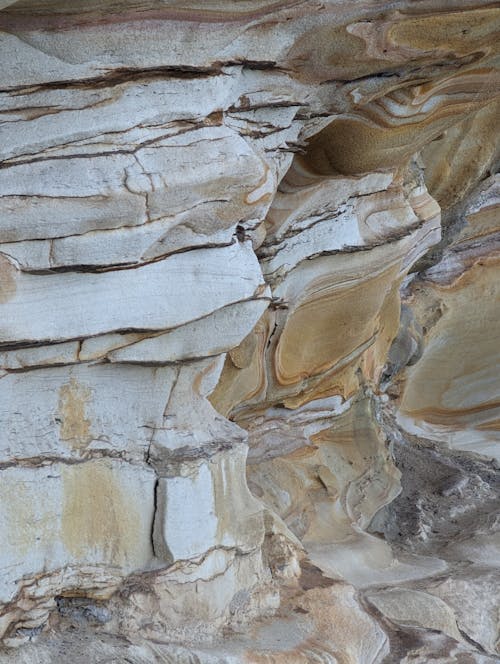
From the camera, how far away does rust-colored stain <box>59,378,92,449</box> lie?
283 centimetres

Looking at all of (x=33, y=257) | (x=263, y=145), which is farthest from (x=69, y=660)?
(x=263, y=145)

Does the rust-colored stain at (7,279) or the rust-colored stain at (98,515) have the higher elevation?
the rust-colored stain at (7,279)

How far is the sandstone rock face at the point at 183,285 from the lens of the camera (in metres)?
2.58

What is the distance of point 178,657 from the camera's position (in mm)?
2814

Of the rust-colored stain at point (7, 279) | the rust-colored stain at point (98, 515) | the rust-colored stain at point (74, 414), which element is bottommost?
the rust-colored stain at point (98, 515)

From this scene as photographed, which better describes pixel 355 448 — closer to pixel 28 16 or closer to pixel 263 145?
pixel 263 145

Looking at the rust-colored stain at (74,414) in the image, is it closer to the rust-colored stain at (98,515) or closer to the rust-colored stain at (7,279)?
the rust-colored stain at (98,515)

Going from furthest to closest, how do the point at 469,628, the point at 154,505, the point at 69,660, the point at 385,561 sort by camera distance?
the point at 385,561 → the point at 469,628 → the point at 154,505 → the point at 69,660

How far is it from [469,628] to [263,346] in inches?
54.6

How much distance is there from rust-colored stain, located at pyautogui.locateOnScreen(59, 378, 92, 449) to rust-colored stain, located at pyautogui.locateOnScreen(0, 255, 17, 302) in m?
0.37

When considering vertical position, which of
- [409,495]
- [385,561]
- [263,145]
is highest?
[263,145]

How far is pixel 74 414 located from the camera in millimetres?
2852

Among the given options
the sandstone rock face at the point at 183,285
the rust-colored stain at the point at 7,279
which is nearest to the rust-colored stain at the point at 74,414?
the sandstone rock face at the point at 183,285

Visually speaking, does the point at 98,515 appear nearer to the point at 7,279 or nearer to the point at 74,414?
the point at 74,414
